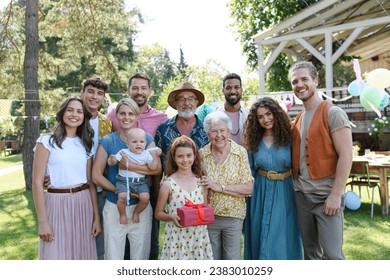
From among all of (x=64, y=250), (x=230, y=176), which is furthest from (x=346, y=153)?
(x=64, y=250)

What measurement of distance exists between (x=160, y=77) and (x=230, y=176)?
48876mm

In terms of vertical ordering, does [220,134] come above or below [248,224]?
above

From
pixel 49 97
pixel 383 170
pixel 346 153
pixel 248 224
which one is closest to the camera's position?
pixel 346 153

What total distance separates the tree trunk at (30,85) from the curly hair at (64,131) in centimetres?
813

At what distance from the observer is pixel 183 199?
3.04 meters

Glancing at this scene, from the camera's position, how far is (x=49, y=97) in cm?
1614

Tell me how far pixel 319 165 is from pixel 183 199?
1.10 m

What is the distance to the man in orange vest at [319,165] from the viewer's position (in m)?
3.00

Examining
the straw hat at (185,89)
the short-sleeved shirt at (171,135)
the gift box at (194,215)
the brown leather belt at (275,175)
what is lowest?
the gift box at (194,215)

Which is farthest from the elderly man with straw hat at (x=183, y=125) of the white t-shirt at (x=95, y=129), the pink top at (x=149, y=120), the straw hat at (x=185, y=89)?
the white t-shirt at (x=95, y=129)

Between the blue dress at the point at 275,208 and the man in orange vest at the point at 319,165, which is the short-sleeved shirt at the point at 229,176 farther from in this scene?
the man in orange vest at the point at 319,165

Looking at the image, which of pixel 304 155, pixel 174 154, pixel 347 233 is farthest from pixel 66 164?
pixel 347 233

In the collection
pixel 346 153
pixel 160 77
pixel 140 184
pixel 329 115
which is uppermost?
pixel 160 77

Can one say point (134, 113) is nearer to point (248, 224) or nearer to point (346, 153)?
point (248, 224)
